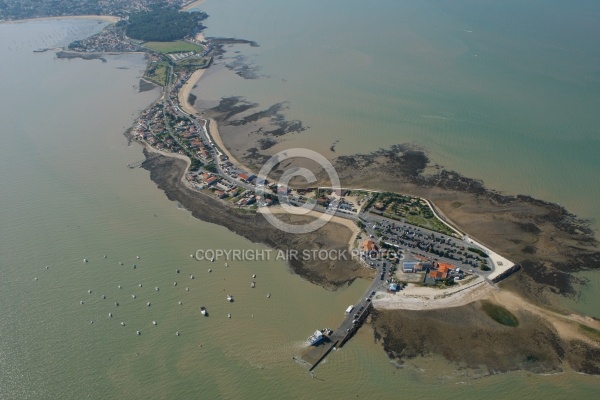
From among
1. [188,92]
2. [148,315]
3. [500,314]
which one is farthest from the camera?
[188,92]

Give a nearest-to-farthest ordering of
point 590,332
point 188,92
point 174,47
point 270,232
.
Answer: point 590,332
point 270,232
point 188,92
point 174,47

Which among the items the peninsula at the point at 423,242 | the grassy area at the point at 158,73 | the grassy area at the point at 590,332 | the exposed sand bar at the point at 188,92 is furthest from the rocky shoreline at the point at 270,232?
the grassy area at the point at 158,73

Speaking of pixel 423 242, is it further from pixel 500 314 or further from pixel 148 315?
pixel 148 315

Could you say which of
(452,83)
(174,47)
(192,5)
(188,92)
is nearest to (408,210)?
(452,83)

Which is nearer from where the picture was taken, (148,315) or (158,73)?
(148,315)

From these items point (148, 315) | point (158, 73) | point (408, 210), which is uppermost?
point (158, 73)

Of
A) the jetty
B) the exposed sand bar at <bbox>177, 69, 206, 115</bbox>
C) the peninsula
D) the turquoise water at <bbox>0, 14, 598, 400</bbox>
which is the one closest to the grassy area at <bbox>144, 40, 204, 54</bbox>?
the exposed sand bar at <bbox>177, 69, 206, 115</bbox>

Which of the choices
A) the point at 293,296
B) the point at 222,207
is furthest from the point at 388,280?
the point at 222,207

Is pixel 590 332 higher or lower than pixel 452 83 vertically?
lower
